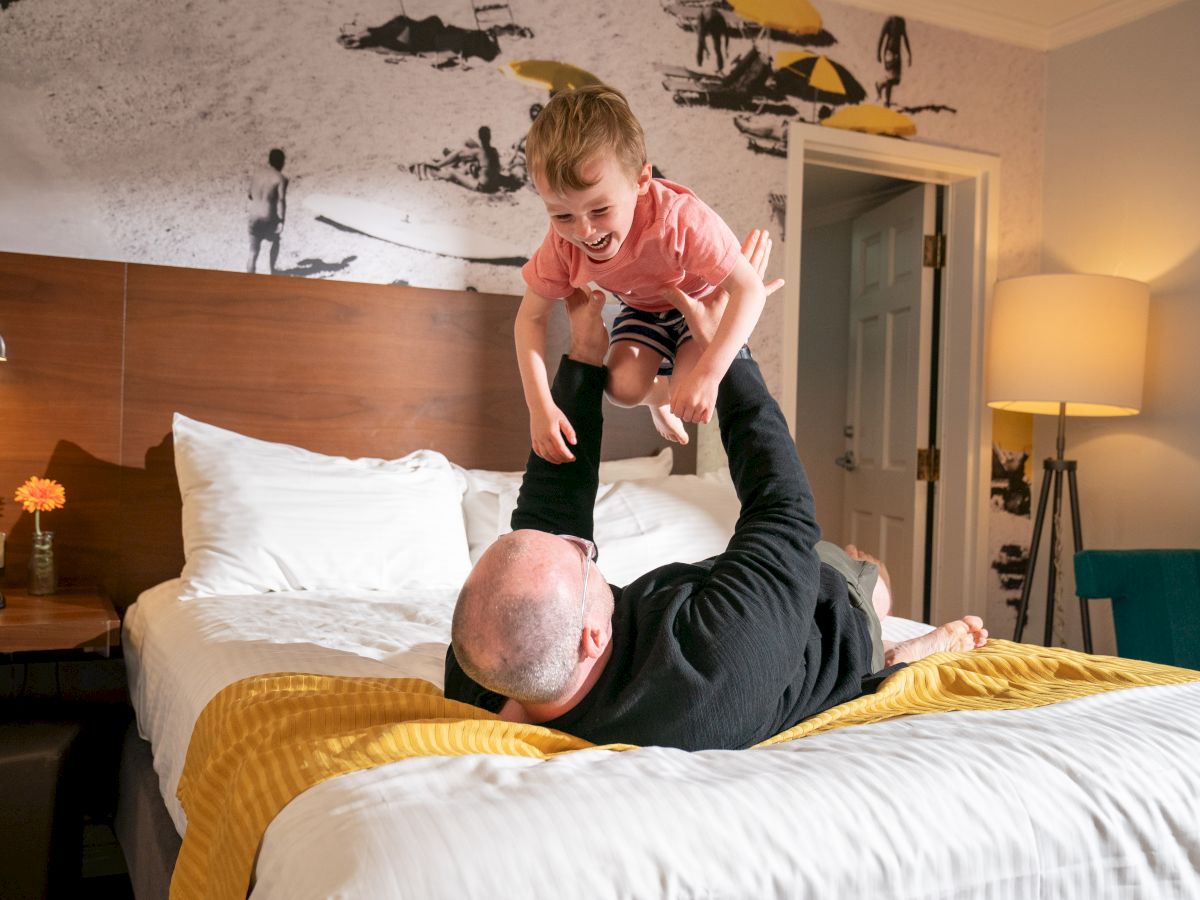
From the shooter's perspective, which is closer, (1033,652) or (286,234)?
(1033,652)

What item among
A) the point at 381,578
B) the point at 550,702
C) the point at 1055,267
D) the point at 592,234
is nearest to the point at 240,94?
the point at 381,578

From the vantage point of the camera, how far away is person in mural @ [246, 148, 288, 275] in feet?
9.11

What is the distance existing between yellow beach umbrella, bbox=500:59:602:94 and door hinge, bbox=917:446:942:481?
1.96 meters

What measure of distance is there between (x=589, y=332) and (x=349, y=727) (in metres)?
0.69

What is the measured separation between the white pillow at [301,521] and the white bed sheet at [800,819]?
4.73 ft

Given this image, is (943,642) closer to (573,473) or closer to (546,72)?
(573,473)

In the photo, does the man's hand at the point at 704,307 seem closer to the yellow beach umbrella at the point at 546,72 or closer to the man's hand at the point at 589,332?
the man's hand at the point at 589,332

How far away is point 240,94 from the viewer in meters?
2.75

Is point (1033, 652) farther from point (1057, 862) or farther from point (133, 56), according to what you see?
point (133, 56)

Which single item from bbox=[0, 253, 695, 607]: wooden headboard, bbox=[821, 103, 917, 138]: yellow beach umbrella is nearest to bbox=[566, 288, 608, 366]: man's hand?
bbox=[0, 253, 695, 607]: wooden headboard

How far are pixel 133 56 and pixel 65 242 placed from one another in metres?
0.52

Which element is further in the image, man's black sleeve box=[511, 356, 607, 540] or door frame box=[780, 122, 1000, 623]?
door frame box=[780, 122, 1000, 623]

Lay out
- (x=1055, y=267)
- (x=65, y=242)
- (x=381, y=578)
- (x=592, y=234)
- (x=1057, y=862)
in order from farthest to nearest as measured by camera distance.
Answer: (x=1055, y=267), (x=65, y=242), (x=381, y=578), (x=592, y=234), (x=1057, y=862)

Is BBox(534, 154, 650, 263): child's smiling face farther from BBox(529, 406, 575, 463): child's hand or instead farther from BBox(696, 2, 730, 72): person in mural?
BBox(696, 2, 730, 72): person in mural
